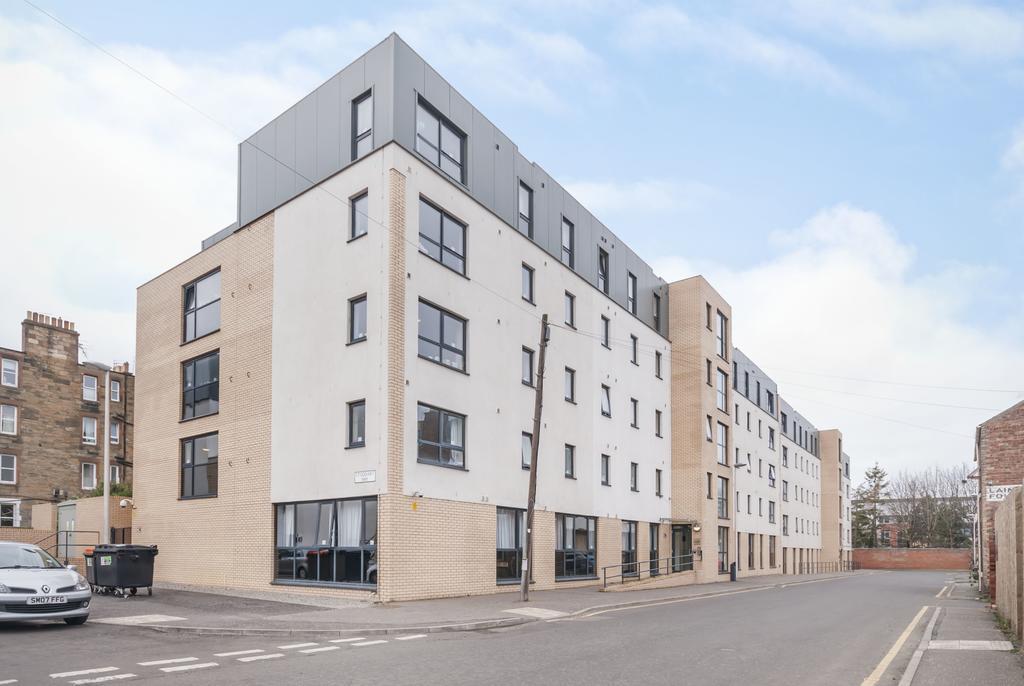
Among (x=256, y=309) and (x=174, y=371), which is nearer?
(x=256, y=309)

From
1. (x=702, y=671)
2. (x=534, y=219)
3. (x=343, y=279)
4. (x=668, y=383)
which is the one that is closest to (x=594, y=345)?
(x=534, y=219)

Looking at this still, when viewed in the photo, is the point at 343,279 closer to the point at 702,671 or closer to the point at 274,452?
the point at 274,452

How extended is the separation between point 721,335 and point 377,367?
26.9m

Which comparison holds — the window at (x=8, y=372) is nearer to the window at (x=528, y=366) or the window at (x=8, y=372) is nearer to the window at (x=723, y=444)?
the window at (x=528, y=366)

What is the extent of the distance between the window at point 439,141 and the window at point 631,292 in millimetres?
12883

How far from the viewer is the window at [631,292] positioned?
35.3 metres

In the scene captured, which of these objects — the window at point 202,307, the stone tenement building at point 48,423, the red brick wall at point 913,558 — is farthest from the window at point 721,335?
the red brick wall at point 913,558

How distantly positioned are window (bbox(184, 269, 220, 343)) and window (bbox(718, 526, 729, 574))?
86.1ft

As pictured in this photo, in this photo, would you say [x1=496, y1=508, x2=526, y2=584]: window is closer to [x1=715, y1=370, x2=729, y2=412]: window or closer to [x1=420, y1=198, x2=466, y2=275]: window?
[x1=420, y1=198, x2=466, y2=275]: window

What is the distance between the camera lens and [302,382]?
73.1 ft

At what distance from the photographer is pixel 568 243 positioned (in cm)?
3077

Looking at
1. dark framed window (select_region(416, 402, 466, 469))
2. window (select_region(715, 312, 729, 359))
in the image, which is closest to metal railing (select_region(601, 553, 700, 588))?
dark framed window (select_region(416, 402, 466, 469))

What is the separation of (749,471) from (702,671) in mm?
43324

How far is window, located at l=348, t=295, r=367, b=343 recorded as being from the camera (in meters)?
21.3
